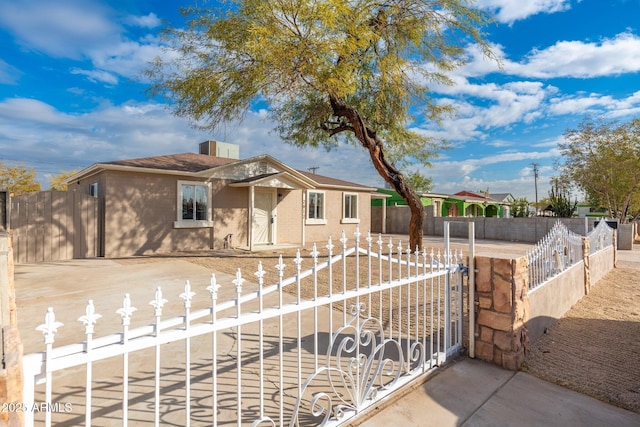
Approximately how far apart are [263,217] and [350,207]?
5.64m

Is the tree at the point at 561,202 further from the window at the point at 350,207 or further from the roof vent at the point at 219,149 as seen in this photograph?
the roof vent at the point at 219,149

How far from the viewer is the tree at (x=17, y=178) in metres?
19.3

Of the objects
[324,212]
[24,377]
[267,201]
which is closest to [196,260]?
[267,201]

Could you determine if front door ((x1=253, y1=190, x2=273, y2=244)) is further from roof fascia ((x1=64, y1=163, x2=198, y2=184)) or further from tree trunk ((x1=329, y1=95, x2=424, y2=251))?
tree trunk ((x1=329, y1=95, x2=424, y2=251))

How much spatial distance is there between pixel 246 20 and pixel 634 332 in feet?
→ 30.1

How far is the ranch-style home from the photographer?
10172 mm

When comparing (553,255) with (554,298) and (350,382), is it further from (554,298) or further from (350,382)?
(350,382)

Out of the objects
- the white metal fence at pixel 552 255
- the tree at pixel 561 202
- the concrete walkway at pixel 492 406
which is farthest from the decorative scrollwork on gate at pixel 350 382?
the tree at pixel 561 202

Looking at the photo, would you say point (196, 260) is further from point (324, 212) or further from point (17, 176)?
point (17, 176)

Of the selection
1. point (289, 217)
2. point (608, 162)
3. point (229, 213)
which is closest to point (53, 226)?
point (229, 213)

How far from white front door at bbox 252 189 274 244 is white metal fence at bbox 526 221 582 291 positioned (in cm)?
992

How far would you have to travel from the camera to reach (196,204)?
462 inches

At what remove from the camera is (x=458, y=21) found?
29.4 ft

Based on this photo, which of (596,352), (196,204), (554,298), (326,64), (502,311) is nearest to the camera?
(502,311)
